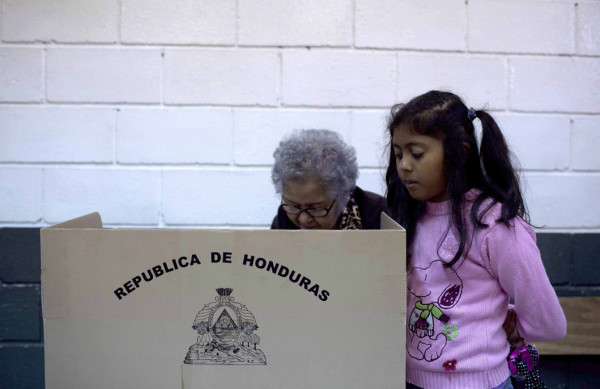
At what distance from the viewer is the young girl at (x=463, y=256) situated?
1116 millimetres

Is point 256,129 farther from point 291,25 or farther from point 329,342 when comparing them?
point 329,342

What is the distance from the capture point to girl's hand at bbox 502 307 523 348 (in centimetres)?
121

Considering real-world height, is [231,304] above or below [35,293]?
above

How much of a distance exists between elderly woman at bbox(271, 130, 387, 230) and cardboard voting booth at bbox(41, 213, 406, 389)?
0.45 m

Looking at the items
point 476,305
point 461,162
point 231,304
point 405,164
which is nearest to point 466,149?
point 461,162

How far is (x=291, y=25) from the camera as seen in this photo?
2133 millimetres

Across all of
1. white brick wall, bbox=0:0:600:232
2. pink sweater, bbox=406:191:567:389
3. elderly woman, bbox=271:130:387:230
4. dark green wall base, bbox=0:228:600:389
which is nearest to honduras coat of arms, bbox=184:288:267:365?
pink sweater, bbox=406:191:567:389

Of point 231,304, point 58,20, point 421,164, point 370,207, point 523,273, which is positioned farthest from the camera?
point 58,20

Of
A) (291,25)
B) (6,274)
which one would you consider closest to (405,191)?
(291,25)

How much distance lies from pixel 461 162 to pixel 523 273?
0.93ft

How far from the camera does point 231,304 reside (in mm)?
972

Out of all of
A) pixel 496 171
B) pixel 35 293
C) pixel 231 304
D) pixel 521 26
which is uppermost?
pixel 521 26

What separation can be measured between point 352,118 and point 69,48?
121cm

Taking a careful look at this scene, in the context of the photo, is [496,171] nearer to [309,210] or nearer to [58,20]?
[309,210]
